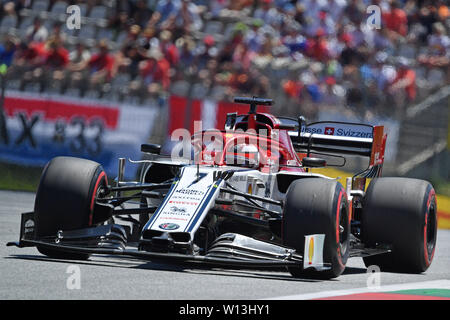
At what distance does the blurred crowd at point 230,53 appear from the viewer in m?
17.0

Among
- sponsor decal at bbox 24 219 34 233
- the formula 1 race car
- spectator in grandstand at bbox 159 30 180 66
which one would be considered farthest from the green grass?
sponsor decal at bbox 24 219 34 233

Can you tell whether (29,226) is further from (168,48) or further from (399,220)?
(168,48)

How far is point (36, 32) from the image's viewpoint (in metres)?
17.9

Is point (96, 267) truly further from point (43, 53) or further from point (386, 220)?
point (43, 53)

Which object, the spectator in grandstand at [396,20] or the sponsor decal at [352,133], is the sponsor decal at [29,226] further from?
the spectator in grandstand at [396,20]

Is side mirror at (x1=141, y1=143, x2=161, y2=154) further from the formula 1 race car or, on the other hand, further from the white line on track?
the white line on track

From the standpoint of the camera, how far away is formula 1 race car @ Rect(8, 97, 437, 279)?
6957 millimetres

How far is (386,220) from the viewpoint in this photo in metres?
8.06

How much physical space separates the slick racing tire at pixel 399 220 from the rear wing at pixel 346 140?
1336 millimetres

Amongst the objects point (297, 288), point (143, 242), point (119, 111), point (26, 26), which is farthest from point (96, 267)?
point (26, 26)

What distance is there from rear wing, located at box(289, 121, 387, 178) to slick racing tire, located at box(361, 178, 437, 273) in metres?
1.34

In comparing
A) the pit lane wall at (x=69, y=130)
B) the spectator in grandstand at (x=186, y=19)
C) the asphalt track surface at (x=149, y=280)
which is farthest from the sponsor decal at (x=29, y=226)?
the spectator in grandstand at (x=186, y=19)

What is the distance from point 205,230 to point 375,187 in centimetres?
181
